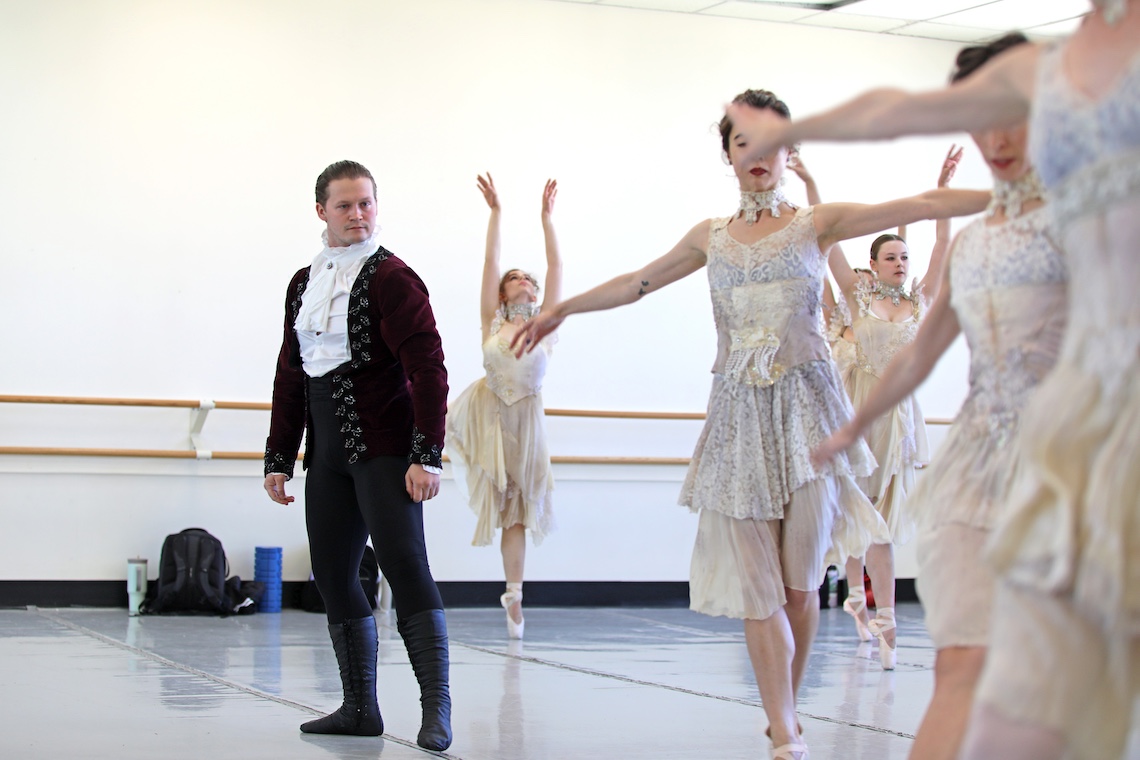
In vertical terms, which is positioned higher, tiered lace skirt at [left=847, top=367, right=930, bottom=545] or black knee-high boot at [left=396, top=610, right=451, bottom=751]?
tiered lace skirt at [left=847, top=367, right=930, bottom=545]

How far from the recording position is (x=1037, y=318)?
2004mm

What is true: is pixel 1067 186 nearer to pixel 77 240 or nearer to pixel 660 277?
pixel 660 277

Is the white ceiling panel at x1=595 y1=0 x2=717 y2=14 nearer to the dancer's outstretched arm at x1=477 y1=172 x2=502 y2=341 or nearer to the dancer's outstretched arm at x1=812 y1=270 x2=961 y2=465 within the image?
the dancer's outstretched arm at x1=477 y1=172 x2=502 y2=341

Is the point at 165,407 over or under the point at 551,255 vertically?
under

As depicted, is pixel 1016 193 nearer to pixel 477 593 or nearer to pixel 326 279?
pixel 326 279

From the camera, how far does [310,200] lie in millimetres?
8031

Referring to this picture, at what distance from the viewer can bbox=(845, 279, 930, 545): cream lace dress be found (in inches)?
242

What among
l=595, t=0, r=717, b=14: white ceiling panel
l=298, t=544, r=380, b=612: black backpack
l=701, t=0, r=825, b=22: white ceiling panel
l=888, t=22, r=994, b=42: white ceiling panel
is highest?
l=888, t=22, r=994, b=42: white ceiling panel

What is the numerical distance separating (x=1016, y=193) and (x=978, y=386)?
11.8 inches

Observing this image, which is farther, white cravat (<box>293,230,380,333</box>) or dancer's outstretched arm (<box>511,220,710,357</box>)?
white cravat (<box>293,230,380,333</box>)

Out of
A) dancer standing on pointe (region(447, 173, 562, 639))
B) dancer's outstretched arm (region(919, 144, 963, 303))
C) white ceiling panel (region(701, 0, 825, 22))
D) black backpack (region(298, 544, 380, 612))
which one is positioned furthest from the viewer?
white ceiling panel (region(701, 0, 825, 22))

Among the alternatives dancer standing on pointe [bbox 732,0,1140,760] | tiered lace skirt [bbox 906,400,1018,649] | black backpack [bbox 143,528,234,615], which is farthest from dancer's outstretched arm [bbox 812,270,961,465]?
black backpack [bbox 143,528,234,615]

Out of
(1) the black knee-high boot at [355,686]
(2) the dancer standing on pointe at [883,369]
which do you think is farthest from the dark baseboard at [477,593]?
(1) the black knee-high boot at [355,686]

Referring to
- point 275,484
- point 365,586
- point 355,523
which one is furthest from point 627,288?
point 365,586
